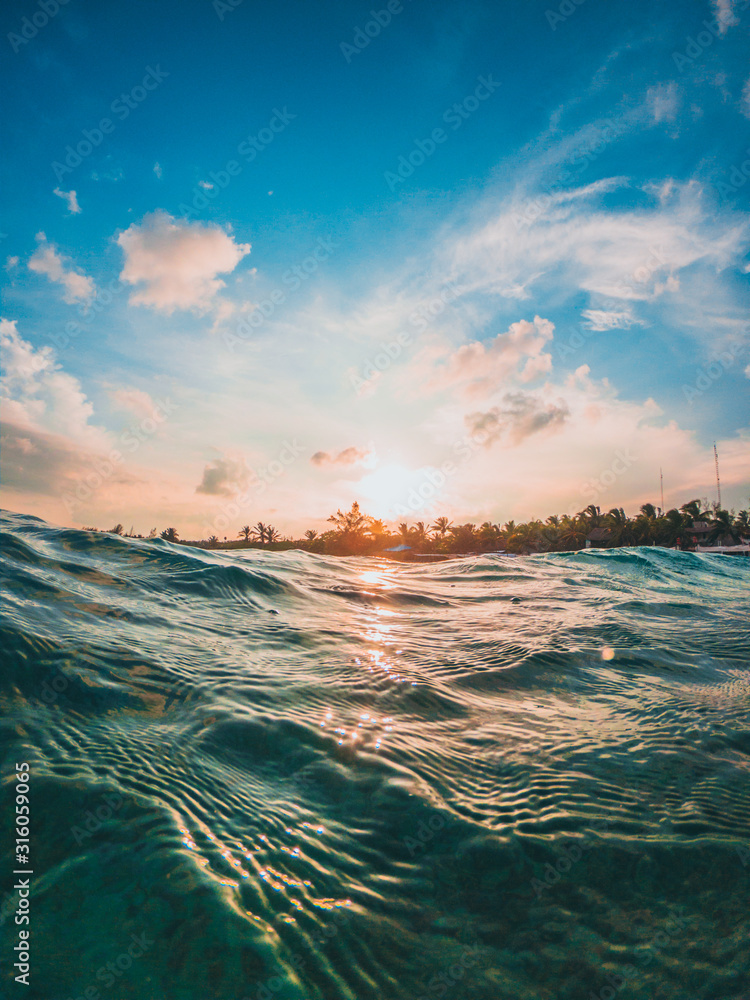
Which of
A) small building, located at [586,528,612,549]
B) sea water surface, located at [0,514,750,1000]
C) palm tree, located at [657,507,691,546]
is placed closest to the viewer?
sea water surface, located at [0,514,750,1000]

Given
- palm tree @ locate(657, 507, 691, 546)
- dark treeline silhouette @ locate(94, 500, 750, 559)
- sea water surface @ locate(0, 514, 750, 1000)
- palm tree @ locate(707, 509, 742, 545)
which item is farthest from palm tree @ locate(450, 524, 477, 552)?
sea water surface @ locate(0, 514, 750, 1000)

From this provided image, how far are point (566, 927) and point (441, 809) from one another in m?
0.57

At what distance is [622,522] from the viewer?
59656 millimetres

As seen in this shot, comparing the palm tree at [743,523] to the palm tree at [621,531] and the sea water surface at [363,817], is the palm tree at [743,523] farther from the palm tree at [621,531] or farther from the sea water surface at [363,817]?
the sea water surface at [363,817]

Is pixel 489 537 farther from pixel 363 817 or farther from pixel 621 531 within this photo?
pixel 363 817

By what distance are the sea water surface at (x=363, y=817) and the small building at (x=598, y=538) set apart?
6344 centimetres

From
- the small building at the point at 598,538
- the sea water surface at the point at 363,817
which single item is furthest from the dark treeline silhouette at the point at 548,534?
the sea water surface at the point at 363,817

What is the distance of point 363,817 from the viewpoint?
1.92 meters

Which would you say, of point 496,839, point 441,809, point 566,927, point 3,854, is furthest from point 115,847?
point 566,927

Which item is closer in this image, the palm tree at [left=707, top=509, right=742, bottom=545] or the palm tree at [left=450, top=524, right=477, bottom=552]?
the palm tree at [left=707, top=509, right=742, bottom=545]

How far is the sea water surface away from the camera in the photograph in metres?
1.35

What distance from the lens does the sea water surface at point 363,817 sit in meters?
1.35

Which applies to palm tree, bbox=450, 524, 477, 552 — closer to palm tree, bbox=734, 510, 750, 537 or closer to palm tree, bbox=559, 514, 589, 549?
palm tree, bbox=559, 514, 589, 549

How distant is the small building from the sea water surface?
Result: 63440mm
